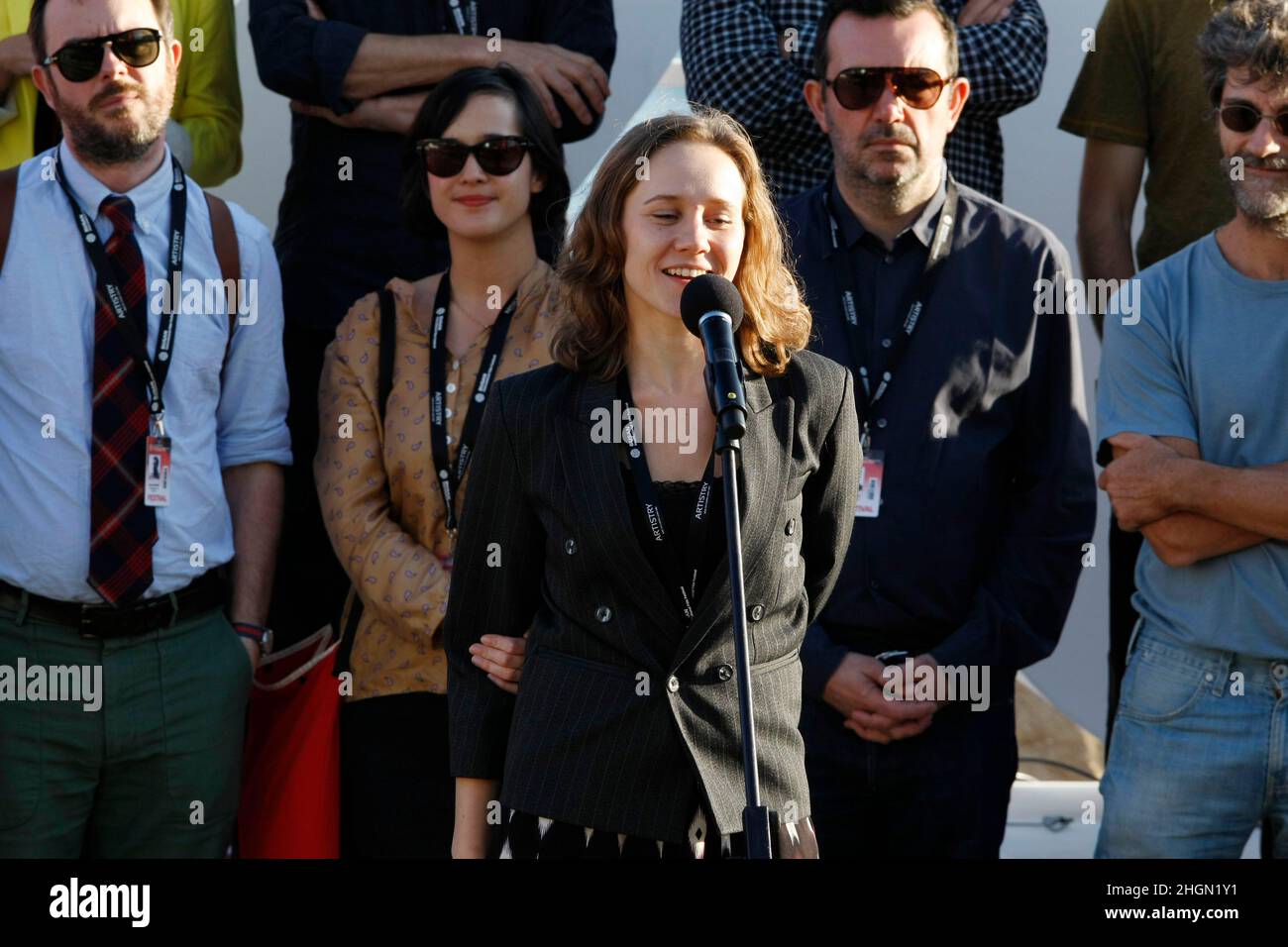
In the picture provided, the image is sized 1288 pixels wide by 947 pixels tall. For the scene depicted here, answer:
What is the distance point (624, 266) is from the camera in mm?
3453

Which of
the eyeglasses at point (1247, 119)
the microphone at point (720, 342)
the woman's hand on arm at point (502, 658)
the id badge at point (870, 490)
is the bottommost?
the woman's hand on arm at point (502, 658)

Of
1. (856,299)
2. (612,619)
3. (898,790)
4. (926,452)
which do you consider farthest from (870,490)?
(612,619)

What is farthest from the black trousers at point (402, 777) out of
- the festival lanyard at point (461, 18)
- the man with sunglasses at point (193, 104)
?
the festival lanyard at point (461, 18)

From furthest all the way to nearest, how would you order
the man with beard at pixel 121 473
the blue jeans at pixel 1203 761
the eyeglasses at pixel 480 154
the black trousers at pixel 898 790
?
the eyeglasses at pixel 480 154 < the black trousers at pixel 898 790 < the man with beard at pixel 121 473 < the blue jeans at pixel 1203 761

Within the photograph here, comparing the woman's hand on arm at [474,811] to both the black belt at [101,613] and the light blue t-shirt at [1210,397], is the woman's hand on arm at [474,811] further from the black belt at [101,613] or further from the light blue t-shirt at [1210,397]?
the light blue t-shirt at [1210,397]

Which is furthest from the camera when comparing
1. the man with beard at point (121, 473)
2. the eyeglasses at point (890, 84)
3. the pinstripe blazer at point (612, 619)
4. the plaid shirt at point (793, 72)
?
the plaid shirt at point (793, 72)

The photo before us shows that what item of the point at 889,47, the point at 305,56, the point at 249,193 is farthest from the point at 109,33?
the point at 889,47

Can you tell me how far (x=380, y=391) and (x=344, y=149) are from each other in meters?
1.01

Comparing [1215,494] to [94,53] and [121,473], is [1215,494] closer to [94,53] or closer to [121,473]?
[121,473]

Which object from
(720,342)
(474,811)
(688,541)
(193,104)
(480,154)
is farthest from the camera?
(193,104)

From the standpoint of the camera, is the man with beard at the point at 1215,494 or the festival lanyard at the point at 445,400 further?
the festival lanyard at the point at 445,400

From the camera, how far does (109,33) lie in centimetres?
444

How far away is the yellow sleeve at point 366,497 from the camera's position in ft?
14.5
